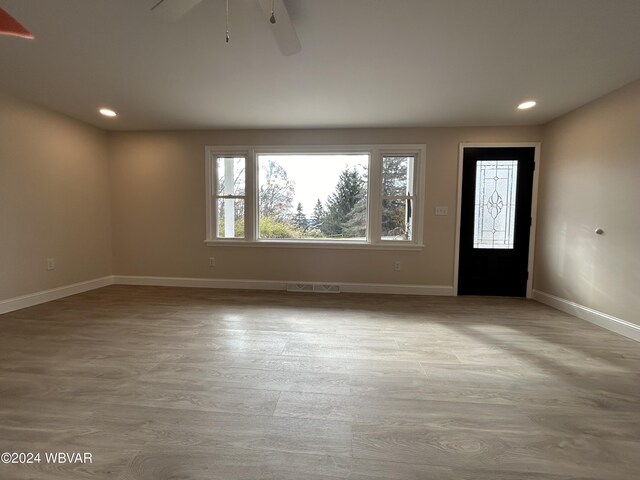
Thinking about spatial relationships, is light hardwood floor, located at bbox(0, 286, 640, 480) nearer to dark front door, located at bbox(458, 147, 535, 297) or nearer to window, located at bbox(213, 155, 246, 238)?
dark front door, located at bbox(458, 147, 535, 297)

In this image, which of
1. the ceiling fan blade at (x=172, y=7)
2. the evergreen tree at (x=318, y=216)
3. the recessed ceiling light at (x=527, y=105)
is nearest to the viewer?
the ceiling fan blade at (x=172, y=7)

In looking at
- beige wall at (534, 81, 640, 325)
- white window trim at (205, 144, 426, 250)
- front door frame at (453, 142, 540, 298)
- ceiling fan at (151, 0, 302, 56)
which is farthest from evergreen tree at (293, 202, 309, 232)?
beige wall at (534, 81, 640, 325)

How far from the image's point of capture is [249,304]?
3336mm

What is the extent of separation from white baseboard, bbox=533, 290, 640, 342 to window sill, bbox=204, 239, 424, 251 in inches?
68.4

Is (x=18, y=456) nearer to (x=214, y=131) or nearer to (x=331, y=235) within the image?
(x=331, y=235)

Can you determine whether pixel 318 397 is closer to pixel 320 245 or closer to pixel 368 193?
pixel 320 245

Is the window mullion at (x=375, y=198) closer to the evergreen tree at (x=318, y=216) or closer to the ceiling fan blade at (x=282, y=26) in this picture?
the evergreen tree at (x=318, y=216)

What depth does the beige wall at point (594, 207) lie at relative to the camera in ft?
8.23

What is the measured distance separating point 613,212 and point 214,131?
5.09m

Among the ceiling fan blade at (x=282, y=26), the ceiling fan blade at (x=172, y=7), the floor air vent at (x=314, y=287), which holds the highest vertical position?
the ceiling fan blade at (x=172, y=7)

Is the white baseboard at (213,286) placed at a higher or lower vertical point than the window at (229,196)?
lower

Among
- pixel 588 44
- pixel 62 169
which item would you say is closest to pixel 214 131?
pixel 62 169

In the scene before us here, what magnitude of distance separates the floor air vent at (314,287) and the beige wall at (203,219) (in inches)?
4.1

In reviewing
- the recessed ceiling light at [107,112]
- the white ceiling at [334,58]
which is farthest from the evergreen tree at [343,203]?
the recessed ceiling light at [107,112]
